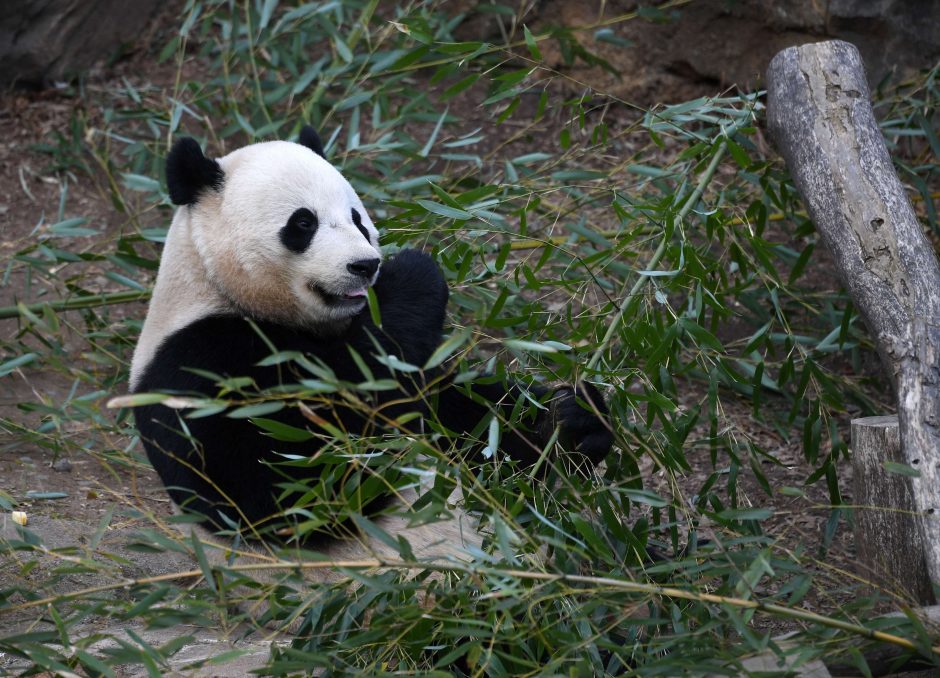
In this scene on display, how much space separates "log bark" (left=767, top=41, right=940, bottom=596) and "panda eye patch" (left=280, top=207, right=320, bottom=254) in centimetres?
128

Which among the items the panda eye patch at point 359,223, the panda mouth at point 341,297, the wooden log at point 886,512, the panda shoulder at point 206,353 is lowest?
the wooden log at point 886,512

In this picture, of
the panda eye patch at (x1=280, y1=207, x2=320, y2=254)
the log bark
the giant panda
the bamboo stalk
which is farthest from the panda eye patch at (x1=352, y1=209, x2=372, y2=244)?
the log bark

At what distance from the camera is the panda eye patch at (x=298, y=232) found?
258 cm

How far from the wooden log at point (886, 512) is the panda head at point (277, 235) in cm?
123

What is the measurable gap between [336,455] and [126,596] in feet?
3.14

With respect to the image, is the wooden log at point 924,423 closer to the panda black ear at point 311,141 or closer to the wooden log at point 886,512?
the wooden log at point 886,512

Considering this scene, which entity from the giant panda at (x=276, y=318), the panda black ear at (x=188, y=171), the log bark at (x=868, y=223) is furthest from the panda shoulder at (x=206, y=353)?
the log bark at (x=868, y=223)

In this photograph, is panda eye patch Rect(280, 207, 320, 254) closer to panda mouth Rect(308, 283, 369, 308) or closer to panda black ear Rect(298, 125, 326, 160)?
panda mouth Rect(308, 283, 369, 308)

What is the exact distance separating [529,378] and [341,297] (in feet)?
1.70

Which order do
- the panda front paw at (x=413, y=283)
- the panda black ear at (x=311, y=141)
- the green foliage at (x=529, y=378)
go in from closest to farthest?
the green foliage at (x=529, y=378)
the panda front paw at (x=413, y=283)
the panda black ear at (x=311, y=141)

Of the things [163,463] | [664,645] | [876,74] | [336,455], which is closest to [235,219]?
[163,463]

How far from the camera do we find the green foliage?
1.96 meters

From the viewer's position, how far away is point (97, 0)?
18.0 ft

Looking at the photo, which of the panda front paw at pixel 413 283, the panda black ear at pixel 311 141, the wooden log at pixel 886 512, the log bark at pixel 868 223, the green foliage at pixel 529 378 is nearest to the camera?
the green foliage at pixel 529 378
